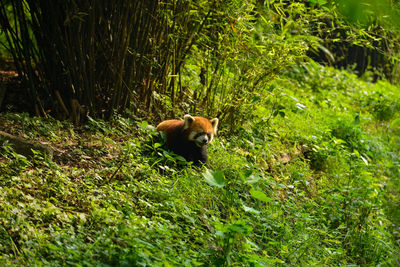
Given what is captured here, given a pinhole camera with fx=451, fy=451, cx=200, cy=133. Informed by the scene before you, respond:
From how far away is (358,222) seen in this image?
14.4 ft

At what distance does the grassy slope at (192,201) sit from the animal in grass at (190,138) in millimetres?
182

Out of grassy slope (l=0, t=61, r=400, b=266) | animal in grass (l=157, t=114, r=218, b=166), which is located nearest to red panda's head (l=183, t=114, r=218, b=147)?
animal in grass (l=157, t=114, r=218, b=166)

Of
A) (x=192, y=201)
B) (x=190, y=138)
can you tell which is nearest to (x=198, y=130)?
(x=190, y=138)

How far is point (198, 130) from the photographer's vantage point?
4535 mm

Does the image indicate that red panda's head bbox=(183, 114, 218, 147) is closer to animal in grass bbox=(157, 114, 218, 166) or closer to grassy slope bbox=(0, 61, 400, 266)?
animal in grass bbox=(157, 114, 218, 166)

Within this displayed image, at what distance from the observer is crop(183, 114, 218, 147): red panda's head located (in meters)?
4.48

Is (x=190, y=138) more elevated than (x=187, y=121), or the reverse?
(x=187, y=121)

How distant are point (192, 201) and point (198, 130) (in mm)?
1161

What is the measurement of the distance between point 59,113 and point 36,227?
2.44 meters

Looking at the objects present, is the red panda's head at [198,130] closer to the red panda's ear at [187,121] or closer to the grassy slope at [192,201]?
the red panda's ear at [187,121]

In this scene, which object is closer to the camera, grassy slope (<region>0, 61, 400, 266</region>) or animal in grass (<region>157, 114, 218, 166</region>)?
grassy slope (<region>0, 61, 400, 266</region>)

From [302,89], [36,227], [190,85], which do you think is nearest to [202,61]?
[190,85]

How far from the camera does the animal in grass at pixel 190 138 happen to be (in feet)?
14.7

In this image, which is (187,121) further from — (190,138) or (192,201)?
(192,201)
